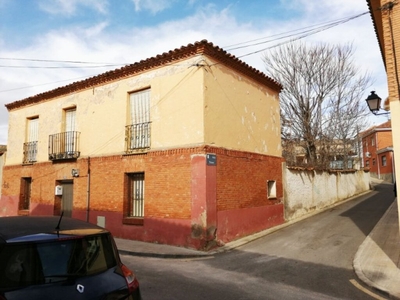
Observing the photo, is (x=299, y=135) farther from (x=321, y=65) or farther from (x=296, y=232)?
(x=296, y=232)

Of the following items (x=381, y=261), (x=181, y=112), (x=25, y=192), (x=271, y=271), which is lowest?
(x=271, y=271)

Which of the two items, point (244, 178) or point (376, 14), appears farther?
point (244, 178)

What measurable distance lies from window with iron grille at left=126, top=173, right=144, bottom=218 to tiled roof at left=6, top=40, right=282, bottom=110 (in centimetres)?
382

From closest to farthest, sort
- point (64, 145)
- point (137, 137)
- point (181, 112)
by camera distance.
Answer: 1. point (181, 112)
2. point (137, 137)
3. point (64, 145)

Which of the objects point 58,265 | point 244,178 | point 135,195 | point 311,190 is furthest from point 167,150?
point 311,190

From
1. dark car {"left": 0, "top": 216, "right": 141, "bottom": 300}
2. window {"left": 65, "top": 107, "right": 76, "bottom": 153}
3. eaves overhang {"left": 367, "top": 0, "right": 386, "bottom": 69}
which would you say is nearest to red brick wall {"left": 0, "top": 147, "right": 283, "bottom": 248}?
window {"left": 65, "top": 107, "right": 76, "bottom": 153}

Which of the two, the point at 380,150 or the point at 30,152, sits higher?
the point at 380,150

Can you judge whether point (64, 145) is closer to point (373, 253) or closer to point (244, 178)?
point (244, 178)

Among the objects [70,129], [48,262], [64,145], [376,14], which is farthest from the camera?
[70,129]

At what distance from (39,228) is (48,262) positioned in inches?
17.4

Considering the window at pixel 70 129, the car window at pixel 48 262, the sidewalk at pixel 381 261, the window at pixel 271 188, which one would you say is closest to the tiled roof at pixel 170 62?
the window at pixel 70 129

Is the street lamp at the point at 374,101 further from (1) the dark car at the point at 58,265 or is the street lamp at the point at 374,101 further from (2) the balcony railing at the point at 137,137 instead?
(1) the dark car at the point at 58,265

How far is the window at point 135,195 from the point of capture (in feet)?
35.4

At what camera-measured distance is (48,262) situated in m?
2.58
